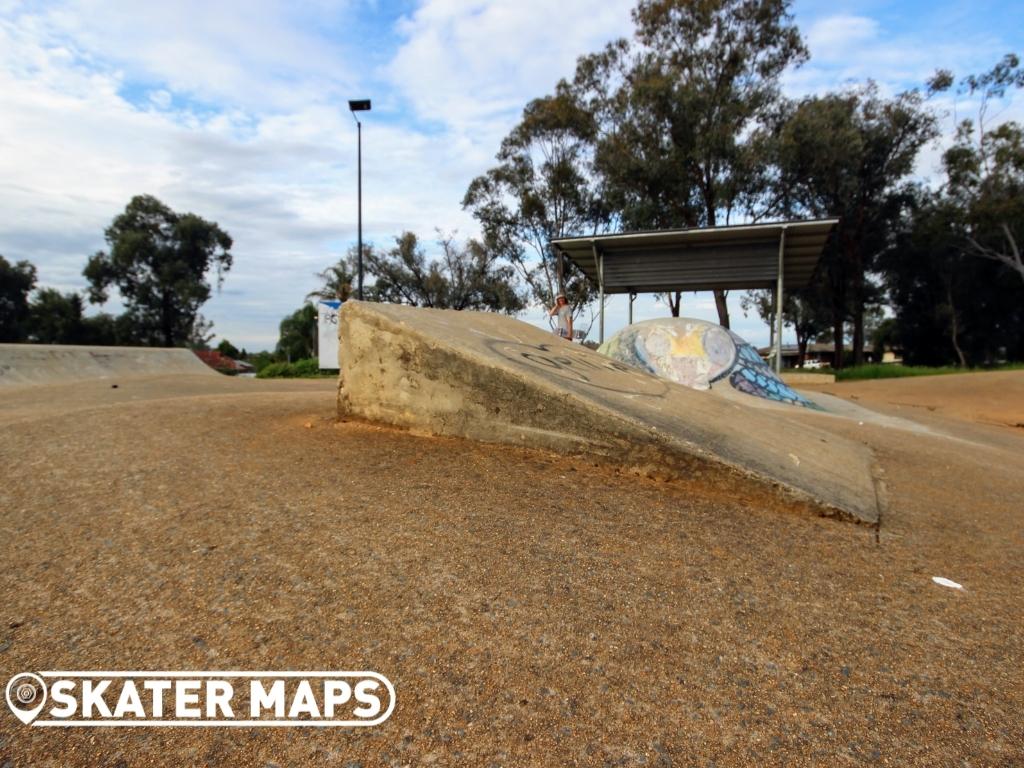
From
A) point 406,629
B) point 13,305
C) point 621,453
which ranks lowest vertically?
point 406,629

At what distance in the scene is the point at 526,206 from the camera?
2622 cm

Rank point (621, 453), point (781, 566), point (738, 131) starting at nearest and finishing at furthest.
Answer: point (781, 566), point (621, 453), point (738, 131)

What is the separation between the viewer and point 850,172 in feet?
71.4

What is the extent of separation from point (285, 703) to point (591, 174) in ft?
85.3

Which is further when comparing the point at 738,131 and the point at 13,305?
→ the point at 13,305

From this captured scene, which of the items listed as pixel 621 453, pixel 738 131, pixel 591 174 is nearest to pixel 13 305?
pixel 591 174

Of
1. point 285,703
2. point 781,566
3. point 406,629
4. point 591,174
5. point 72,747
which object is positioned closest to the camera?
point 72,747

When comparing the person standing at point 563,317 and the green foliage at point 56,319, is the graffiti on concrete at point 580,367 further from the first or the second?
the green foliage at point 56,319

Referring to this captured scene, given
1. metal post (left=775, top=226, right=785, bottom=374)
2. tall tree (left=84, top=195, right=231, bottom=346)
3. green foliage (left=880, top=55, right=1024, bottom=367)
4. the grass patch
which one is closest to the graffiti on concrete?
metal post (left=775, top=226, right=785, bottom=374)

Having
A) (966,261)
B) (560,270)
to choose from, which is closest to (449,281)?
(560,270)

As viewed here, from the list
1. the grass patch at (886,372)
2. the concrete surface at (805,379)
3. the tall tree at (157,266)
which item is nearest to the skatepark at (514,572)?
the concrete surface at (805,379)

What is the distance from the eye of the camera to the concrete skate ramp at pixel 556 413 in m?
3.28

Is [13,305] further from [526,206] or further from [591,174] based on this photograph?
[591,174]

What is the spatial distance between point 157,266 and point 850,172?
32.8 metres
